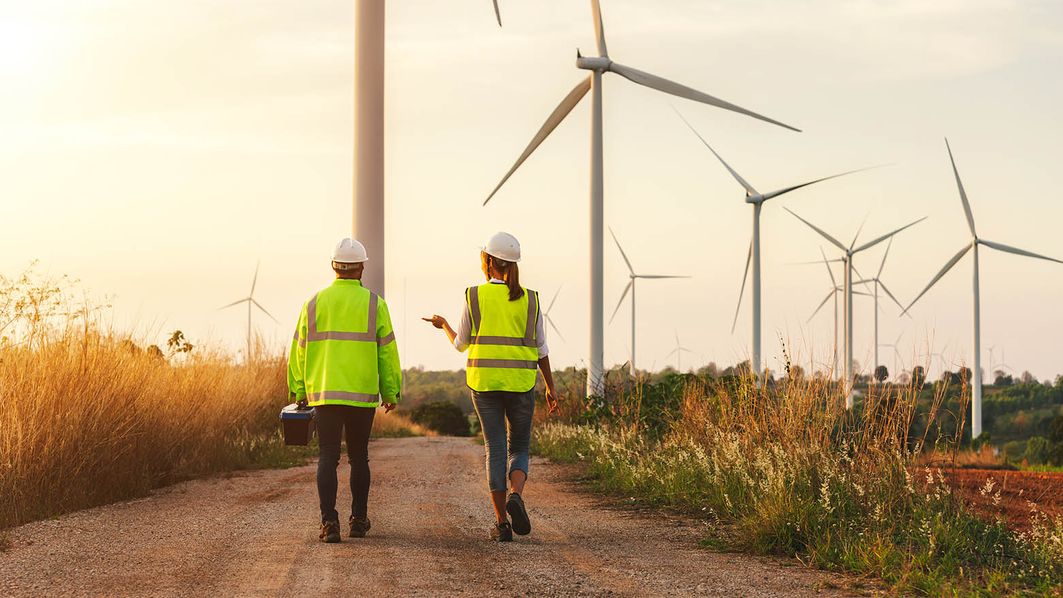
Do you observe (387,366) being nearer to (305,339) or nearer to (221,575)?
(305,339)

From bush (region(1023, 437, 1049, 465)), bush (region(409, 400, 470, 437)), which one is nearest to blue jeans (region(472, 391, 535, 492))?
bush (region(1023, 437, 1049, 465))

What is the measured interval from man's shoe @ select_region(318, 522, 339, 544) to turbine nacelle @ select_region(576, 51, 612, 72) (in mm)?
18871

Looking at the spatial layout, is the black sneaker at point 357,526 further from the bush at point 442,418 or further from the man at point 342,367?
the bush at point 442,418

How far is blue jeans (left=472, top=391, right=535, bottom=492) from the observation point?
9188 mm

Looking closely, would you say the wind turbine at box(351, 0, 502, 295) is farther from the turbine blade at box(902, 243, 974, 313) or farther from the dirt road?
the turbine blade at box(902, 243, 974, 313)

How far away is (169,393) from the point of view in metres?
15.1

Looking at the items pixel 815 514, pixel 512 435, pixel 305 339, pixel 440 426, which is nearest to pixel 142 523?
pixel 305 339

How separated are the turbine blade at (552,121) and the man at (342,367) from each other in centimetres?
1817

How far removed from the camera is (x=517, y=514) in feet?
29.9

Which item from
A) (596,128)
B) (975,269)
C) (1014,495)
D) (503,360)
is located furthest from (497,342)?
(975,269)

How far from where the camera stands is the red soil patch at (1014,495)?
10.4 m

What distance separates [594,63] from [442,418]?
30241 mm

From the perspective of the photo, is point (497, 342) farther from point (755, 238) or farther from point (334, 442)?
point (755, 238)

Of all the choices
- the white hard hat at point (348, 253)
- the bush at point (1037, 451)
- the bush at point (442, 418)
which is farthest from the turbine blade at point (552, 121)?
the bush at point (442, 418)
